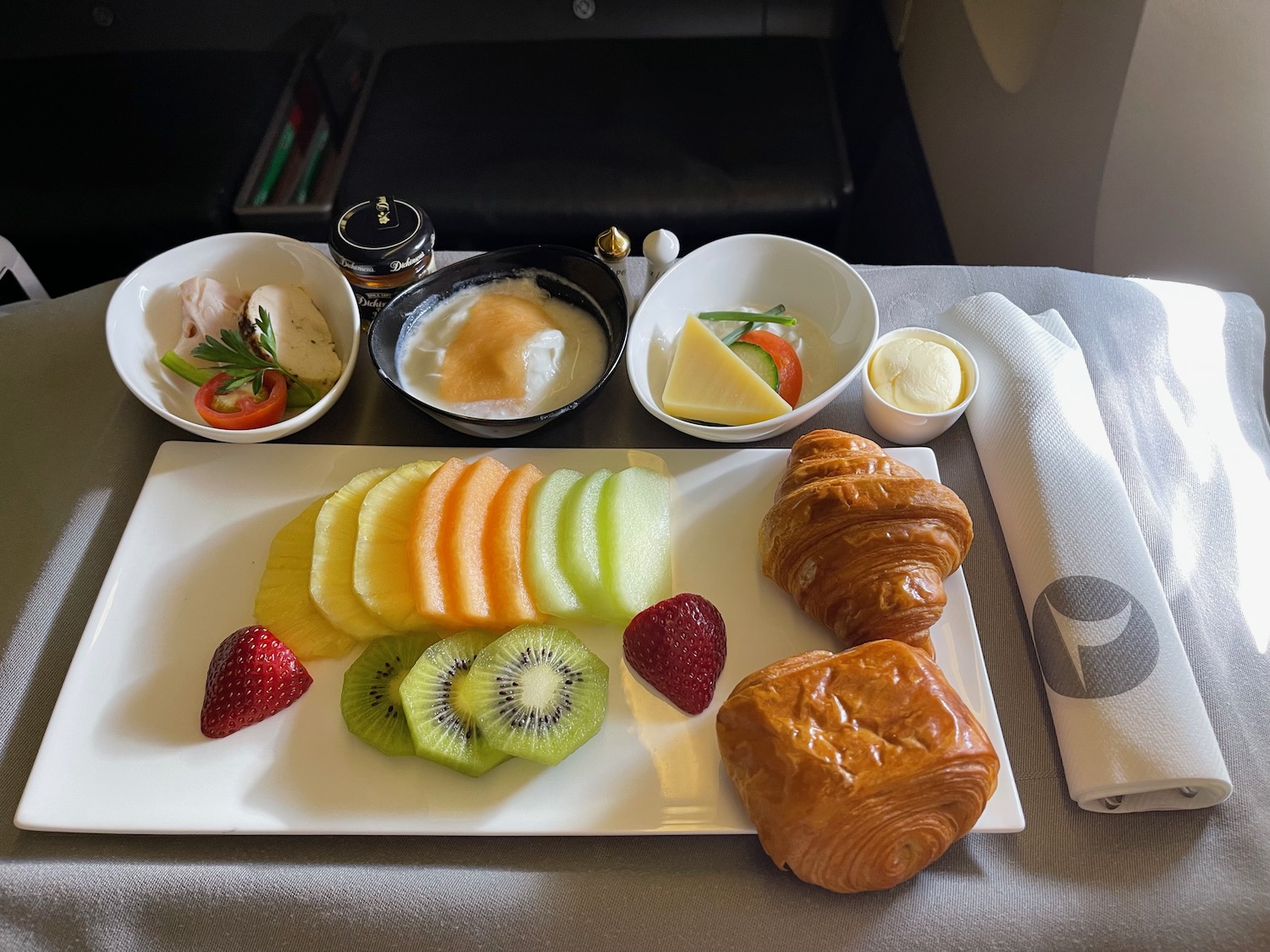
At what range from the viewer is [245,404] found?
1.58 m

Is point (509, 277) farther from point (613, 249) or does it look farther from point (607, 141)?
point (607, 141)

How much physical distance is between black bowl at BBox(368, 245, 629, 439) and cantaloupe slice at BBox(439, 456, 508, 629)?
0.39ft

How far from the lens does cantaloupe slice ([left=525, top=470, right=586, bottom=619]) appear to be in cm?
133

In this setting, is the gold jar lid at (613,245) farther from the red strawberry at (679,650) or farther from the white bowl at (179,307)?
the red strawberry at (679,650)

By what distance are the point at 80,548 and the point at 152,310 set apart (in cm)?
48

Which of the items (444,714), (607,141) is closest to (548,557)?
(444,714)

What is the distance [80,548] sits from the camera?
1505mm

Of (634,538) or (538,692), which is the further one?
(634,538)

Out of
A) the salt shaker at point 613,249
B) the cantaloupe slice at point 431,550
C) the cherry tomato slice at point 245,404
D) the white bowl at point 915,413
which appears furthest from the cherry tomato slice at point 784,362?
the cherry tomato slice at point 245,404

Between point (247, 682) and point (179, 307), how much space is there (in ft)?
2.79

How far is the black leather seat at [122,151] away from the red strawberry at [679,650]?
2.05 m

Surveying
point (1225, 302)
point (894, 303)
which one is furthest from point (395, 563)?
point (1225, 302)

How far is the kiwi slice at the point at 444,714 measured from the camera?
1.21 meters

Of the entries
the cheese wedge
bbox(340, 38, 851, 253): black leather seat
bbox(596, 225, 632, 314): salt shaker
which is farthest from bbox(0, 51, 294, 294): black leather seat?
the cheese wedge
